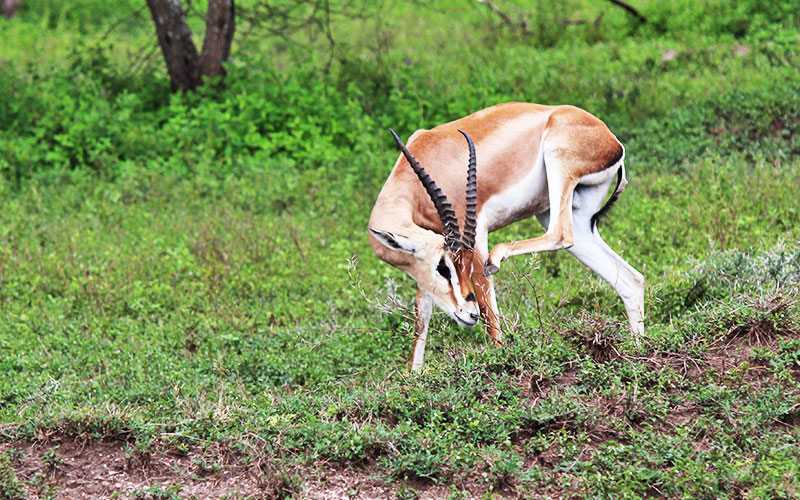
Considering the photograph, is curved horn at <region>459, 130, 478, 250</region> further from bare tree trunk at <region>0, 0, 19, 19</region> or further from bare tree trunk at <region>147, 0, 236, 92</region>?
bare tree trunk at <region>0, 0, 19, 19</region>

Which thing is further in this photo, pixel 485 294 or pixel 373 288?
pixel 373 288

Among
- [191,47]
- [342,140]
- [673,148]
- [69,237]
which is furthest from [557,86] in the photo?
[69,237]

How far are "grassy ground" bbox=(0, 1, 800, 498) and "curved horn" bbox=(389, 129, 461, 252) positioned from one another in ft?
1.88

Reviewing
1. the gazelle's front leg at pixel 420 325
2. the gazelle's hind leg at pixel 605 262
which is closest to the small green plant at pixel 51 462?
the gazelle's front leg at pixel 420 325

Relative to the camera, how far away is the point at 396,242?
4.87 meters

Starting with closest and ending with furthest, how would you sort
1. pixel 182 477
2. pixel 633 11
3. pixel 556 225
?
pixel 182 477, pixel 556 225, pixel 633 11

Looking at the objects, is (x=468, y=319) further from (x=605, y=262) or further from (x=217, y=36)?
(x=217, y=36)

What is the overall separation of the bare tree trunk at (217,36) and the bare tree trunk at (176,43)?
0.43 ft

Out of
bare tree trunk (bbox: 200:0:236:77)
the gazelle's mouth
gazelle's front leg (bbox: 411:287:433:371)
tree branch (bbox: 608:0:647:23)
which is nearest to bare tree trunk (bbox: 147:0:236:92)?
bare tree trunk (bbox: 200:0:236:77)

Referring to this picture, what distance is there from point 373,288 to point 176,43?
5.68 metres

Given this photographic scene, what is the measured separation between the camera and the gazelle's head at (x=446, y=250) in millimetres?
4750

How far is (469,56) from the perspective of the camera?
1188 centimetres

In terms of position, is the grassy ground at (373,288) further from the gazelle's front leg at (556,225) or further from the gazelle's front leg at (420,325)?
the gazelle's front leg at (556,225)

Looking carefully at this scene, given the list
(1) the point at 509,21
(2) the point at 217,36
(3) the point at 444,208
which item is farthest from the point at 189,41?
(3) the point at 444,208
